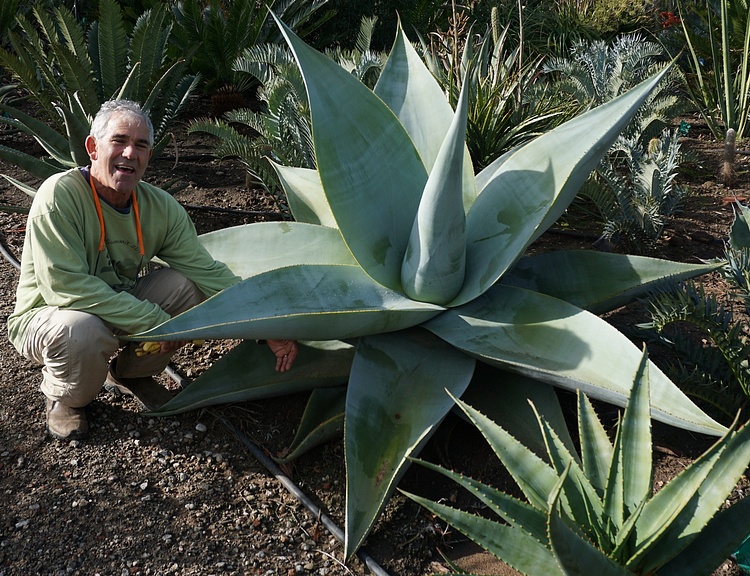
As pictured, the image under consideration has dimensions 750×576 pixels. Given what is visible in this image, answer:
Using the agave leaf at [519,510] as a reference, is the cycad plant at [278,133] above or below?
above

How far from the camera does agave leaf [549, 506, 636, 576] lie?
142 centimetres

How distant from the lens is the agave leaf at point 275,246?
8.60 feet

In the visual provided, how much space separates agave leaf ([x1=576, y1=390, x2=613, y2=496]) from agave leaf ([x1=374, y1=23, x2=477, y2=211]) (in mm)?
943

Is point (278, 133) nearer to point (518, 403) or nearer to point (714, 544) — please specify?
point (518, 403)

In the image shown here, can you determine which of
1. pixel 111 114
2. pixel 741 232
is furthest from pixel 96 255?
pixel 741 232

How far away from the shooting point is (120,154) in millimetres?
2439

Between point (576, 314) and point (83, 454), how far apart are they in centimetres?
162

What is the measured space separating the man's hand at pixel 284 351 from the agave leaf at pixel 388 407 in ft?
0.76

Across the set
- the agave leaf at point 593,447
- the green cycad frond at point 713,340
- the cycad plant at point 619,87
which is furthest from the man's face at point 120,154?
the cycad plant at point 619,87

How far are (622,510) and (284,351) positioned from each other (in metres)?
1.14

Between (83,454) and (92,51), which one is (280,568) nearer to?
(83,454)

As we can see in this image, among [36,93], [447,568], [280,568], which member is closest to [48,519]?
[280,568]

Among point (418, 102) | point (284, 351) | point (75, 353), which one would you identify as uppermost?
point (418, 102)

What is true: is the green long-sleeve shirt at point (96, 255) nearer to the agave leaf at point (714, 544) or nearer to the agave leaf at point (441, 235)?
the agave leaf at point (441, 235)
